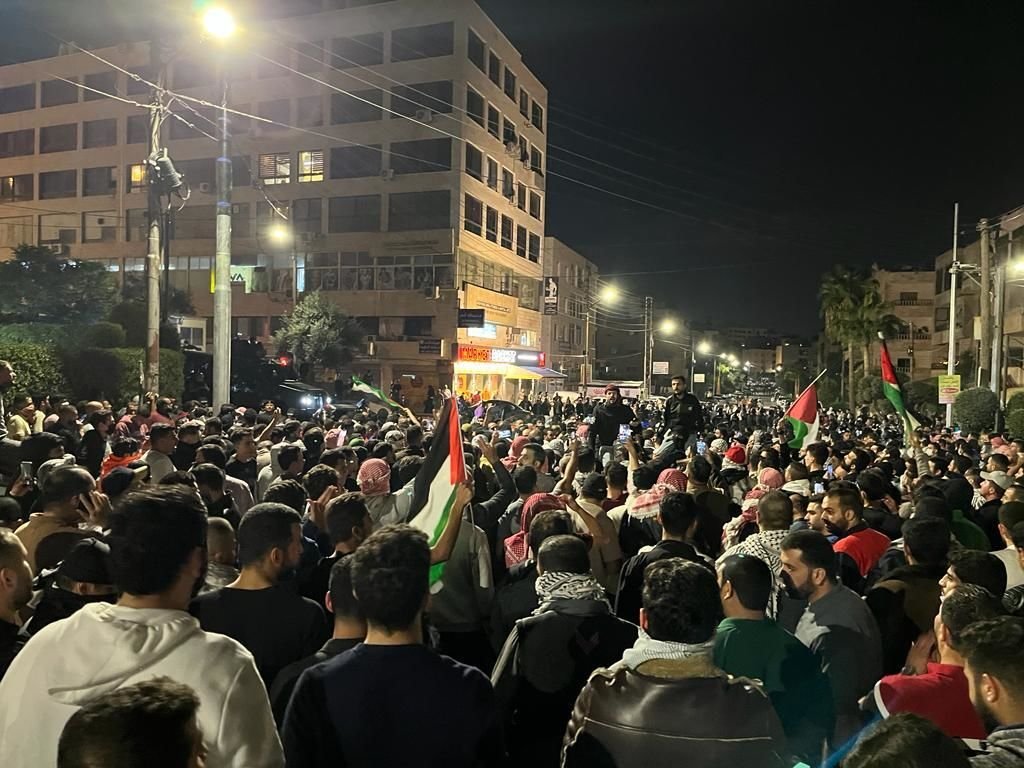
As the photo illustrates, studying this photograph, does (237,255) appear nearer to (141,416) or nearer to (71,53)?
(71,53)

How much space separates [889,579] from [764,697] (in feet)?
8.51

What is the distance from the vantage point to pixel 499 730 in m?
2.79

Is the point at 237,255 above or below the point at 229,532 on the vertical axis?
above

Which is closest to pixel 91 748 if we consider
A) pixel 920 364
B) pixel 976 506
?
pixel 976 506

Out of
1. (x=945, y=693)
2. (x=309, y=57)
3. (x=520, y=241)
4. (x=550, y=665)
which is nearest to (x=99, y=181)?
(x=309, y=57)

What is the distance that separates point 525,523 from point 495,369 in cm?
4844

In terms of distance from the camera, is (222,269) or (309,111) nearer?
(222,269)

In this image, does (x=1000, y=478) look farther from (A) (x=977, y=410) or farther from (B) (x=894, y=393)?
(A) (x=977, y=410)

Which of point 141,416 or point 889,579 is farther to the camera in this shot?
point 141,416

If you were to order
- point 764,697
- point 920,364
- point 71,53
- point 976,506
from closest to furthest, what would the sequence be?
point 764,697, point 976,506, point 71,53, point 920,364

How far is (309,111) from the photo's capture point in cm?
5528

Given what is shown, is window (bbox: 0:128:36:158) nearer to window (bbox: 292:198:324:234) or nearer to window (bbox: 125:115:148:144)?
window (bbox: 125:115:148:144)

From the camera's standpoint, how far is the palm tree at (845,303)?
57406 mm

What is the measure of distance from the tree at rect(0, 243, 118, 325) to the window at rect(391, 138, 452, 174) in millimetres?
21398
